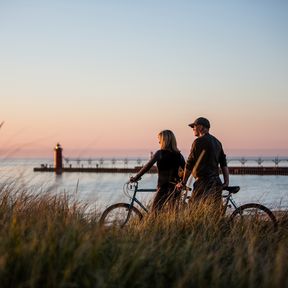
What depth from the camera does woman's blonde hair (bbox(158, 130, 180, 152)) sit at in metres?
7.57

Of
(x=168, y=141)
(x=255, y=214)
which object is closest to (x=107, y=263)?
(x=255, y=214)

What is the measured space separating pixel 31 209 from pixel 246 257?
2498 mm

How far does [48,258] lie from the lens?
12.0ft

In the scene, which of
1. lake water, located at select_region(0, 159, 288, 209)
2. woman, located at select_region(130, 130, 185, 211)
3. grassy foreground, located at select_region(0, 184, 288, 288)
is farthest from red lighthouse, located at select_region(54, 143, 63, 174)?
grassy foreground, located at select_region(0, 184, 288, 288)

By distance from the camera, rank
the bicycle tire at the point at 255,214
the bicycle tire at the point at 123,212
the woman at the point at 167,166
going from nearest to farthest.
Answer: the bicycle tire at the point at 255,214
the bicycle tire at the point at 123,212
the woman at the point at 167,166

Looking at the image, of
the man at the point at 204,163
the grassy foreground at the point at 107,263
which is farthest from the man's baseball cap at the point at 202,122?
the grassy foreground at the point at 107,263

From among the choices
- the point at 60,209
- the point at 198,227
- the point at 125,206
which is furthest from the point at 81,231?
the point at 125,206

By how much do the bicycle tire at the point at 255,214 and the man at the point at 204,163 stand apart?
1.32 ft

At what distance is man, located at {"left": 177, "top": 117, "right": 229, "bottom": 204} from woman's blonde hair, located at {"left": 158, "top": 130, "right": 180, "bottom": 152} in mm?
462

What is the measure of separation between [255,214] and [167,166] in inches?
63.1

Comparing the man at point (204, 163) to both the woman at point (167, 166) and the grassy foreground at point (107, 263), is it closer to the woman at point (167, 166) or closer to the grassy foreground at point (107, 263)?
the woman at point (167, 166)

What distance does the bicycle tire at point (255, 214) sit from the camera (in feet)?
21.8

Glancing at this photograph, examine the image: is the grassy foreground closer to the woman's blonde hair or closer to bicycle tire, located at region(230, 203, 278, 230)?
bicycle tire, located at region(230, 203, 278, 230)

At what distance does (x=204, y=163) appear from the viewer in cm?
720
